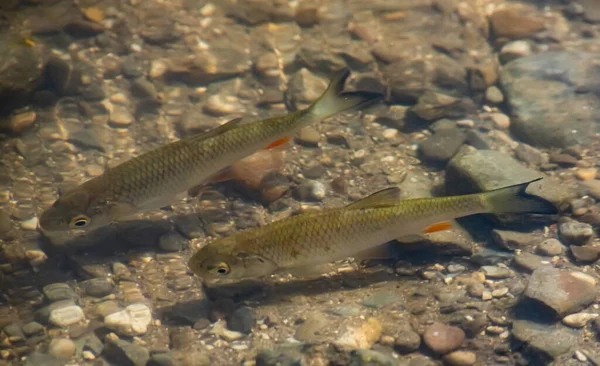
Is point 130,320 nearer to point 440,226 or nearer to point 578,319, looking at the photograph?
point 440,226

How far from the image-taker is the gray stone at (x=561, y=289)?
4.52m

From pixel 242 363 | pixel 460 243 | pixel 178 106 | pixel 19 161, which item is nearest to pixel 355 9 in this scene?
pixel 178 106

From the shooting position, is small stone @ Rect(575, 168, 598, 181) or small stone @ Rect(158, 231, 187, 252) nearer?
small stone @ Rect(158, 231, 187, 252)

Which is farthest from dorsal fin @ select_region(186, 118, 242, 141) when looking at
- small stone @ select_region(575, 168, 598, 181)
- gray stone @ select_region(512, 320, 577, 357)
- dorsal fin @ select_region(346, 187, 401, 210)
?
small stone @ select_region(575, 168, 598, 181)

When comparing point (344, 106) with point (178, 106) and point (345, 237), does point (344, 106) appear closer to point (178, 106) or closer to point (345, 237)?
point (345, 237)

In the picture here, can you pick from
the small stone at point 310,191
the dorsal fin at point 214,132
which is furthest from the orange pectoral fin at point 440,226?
the dorsal fin at point 214,132

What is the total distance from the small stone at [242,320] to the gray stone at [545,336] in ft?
7.01

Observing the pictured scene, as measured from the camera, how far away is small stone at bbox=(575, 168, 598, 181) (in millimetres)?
6031

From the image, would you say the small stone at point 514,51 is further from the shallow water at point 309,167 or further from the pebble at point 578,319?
the pebble at point 578,319

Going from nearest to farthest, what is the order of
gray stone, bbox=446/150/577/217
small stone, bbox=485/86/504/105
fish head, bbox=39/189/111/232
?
fish head, bbox=39/189/111/232 < gray stone, bbox=446/150/577/217 < small stone, bbox=485/86/504/105

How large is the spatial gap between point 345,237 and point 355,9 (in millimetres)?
4892

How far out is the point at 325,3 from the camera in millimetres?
8430

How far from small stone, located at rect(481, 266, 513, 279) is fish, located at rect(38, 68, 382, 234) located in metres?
1.89

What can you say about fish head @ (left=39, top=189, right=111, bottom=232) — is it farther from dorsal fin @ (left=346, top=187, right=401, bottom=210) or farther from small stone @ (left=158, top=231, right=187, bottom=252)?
dorsal fin @ (left=346, top=187, right=401, bottom=210)
